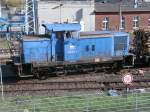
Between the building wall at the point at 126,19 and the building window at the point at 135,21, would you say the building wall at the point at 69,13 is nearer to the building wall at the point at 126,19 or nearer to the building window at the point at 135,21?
the building wall at the point at 126,19

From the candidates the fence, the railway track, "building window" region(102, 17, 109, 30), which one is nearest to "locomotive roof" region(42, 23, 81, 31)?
the railway track

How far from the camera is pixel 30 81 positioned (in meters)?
22.5

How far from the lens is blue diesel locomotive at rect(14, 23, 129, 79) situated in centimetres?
2258

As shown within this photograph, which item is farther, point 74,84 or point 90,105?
point 74,84

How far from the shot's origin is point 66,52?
23141mm

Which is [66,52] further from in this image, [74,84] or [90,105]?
[90,105]

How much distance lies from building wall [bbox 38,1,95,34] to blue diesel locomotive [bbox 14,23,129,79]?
30468 mm

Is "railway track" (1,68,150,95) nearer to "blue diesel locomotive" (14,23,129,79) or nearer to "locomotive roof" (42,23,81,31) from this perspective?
"blue diesel locomotive" (14,23,129,79)

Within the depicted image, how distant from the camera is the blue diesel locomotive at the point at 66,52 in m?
22.6

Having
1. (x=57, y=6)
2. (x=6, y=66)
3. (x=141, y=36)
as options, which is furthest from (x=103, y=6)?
(x=6, y=66)

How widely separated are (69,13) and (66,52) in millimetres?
33368

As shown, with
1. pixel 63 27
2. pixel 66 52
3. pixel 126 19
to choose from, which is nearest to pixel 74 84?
pixel 66 52

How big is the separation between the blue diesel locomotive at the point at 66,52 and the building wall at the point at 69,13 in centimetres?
3047

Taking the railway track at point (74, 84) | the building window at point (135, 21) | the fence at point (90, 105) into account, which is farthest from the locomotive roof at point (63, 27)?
the building window at point (135, 21)
